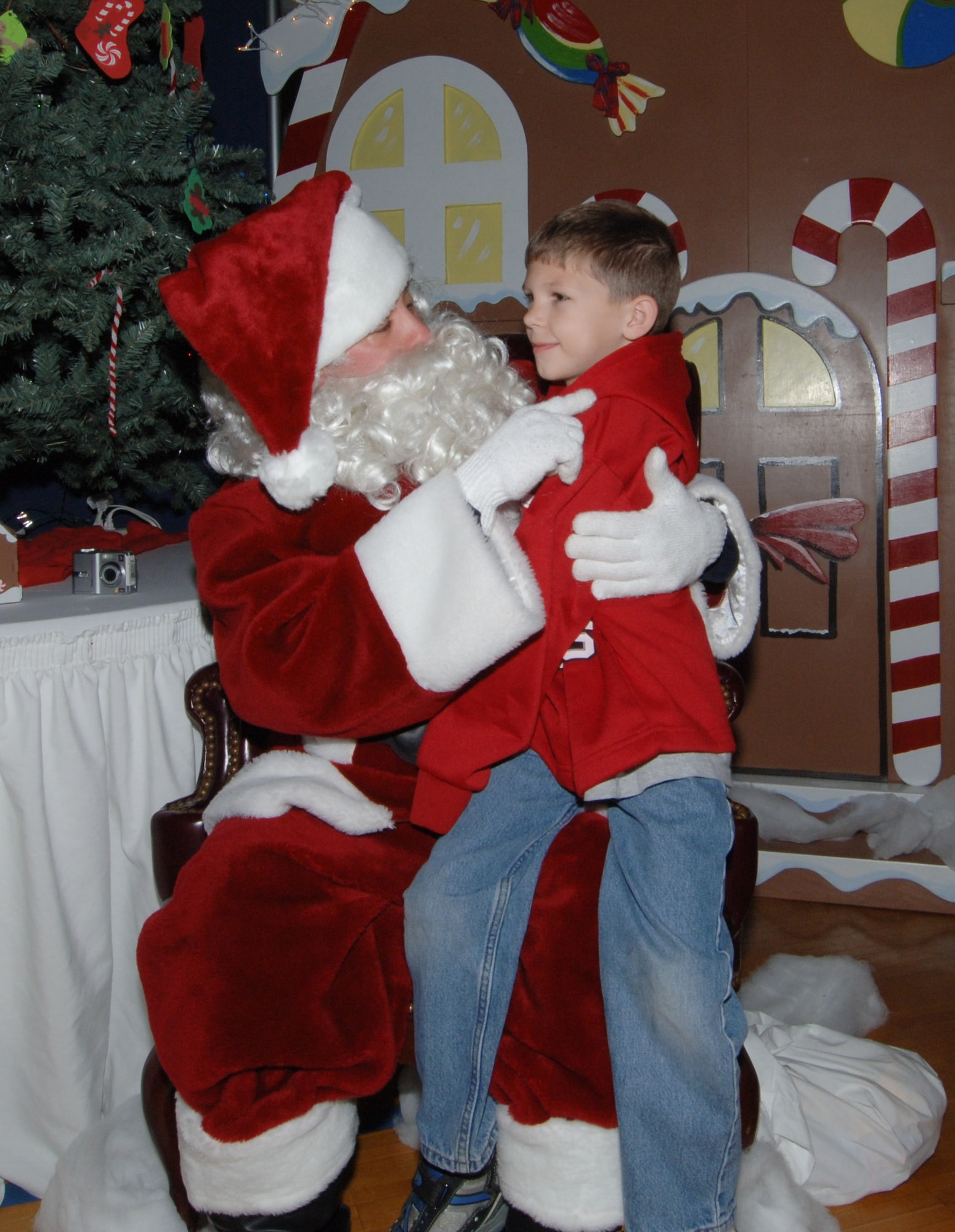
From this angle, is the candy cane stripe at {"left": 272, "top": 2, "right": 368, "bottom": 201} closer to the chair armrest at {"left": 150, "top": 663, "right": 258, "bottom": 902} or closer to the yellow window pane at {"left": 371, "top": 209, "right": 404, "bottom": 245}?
the yellow window pane at {"left": 371, "top": 209, "right": 404, "bottom": 245}

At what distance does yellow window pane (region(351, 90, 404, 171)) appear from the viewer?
289 centimetres

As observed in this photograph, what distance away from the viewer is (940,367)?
2.61m

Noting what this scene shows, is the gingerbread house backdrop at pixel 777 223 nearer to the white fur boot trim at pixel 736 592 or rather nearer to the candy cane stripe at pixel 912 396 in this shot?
the candy cane stripe at pixel 912 396

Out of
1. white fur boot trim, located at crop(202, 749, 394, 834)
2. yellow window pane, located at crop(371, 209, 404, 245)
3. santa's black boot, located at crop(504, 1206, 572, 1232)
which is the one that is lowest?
santa's black boot, located at crop(504, 1206, 572, 1232)

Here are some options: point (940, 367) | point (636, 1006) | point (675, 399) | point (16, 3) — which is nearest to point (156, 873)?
point (636, 1006)

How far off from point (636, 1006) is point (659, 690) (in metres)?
0.40

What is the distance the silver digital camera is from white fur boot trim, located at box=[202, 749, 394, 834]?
2.03 ft

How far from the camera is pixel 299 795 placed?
4.69 ft

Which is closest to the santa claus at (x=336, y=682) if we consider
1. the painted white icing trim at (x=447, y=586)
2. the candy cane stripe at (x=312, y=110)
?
the painted white icing trim at (x=447, y=586)

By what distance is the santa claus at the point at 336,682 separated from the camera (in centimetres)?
132

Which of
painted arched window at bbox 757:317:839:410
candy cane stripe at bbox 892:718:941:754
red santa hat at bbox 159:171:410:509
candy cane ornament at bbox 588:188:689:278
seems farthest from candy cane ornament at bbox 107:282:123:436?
candy cane stripe at bbox 892:718:941:754

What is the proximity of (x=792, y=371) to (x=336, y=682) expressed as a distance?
1872 millimetres

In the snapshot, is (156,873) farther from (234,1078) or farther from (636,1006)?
(636,1006)

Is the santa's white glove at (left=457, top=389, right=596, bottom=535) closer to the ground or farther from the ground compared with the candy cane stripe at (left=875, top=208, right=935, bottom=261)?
closer to the ground
